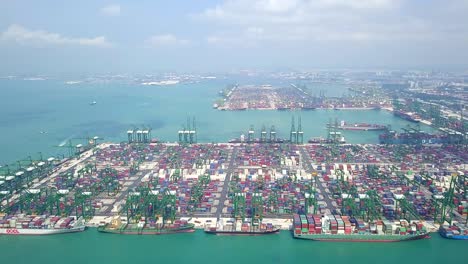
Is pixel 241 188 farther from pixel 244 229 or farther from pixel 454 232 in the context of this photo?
pixel 454 232

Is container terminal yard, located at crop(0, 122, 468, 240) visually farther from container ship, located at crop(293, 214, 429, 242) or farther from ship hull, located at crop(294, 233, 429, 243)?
ship hull, located at crop(294, 233, 429, 243)

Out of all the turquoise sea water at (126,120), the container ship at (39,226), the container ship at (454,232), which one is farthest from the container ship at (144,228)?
the turquoise sea water at (126,120)

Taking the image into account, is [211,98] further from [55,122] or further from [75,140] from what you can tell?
[75,140]

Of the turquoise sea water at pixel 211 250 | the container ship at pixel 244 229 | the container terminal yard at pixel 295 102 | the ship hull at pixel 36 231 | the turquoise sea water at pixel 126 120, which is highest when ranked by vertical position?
the container terminal yard at pixel 295 102

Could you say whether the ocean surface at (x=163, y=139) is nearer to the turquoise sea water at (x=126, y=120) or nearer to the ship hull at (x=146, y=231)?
the turquoise sea water at (x=126, y=120)

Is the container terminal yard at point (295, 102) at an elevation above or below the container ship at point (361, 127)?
above

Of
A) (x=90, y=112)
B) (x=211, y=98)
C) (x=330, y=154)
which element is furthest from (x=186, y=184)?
(x=211, y=98)

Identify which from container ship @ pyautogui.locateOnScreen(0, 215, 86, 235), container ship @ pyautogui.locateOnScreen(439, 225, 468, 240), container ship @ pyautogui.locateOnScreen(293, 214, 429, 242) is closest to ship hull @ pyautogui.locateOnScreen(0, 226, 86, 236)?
container ship @ pyautogui.locateOnScreen(0, 215, 86, 235)
